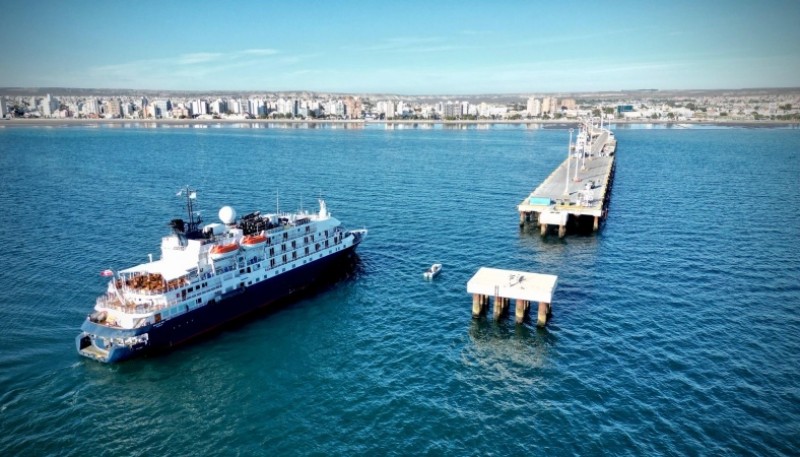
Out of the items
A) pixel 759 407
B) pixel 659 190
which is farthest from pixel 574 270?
pixel 659 190

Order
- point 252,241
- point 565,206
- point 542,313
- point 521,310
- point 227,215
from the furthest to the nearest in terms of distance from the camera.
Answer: point 565,206 < point 227,215 < point 252,241 < point 521,310 < point 542,313

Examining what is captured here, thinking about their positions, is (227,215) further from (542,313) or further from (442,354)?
(542,313)

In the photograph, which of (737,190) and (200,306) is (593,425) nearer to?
(200,306)

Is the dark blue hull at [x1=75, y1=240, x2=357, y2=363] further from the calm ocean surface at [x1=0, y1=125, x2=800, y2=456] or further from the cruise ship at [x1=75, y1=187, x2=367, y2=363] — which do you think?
the calm ocean surface at [x1=0, y1=125, x2=800, y2=456]

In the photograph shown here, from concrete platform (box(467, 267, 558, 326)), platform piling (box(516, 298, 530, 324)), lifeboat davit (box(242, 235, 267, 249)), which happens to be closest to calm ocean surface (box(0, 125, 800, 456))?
platform piling (box(516, 298, 530, 324))

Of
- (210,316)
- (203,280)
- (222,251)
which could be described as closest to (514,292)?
(222,251)

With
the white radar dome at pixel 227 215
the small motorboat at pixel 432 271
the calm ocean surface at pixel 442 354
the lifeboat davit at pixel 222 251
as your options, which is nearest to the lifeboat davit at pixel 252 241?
the lifeboat davit at pixel 222 251
